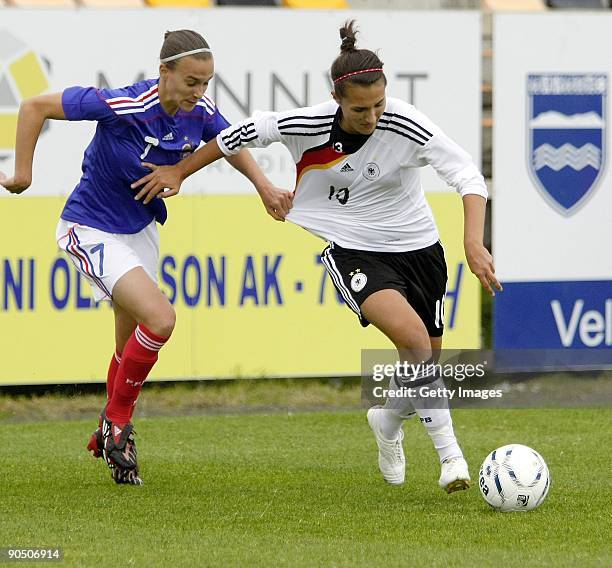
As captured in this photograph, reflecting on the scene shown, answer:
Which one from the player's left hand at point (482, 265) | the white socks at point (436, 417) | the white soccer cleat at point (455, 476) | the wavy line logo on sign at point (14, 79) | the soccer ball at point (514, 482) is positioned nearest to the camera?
the player's left hand at point (482, 265)

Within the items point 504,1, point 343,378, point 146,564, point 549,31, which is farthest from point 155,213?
point 504,1

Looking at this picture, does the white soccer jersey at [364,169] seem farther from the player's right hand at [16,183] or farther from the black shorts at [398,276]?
the player's right hand at [16,183]

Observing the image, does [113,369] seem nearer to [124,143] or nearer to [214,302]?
[124,143]

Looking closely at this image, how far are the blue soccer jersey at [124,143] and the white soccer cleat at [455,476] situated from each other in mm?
1964

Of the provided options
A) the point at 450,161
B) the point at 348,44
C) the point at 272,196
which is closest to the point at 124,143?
the point at 272,196

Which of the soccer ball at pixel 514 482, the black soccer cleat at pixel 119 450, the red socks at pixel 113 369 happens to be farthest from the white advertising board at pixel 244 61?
the soccer ball at pixel 514 482

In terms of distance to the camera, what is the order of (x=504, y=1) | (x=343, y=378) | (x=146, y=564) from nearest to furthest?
(x=146, y=564), (x=343, y=378), (x=504, y=1)

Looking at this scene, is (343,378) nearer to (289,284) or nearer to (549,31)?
(289,284)

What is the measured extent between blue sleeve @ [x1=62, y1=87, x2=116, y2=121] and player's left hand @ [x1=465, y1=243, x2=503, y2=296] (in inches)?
73.1

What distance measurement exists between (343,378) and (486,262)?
4.68 meters

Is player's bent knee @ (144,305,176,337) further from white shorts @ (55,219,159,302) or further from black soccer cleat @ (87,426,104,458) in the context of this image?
black soccer cleat @ (87,426,104,458)

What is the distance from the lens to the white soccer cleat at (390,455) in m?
6.63

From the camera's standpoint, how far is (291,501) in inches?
249

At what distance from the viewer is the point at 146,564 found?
500 centimetres
